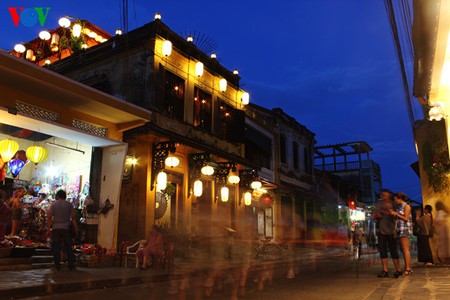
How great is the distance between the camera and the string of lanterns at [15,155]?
12953mm

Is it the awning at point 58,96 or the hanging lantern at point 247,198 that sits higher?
the awning at point 58,96

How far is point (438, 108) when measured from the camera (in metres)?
9.52

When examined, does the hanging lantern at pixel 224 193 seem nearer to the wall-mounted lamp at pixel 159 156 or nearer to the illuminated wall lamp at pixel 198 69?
the wall-mounted lamp at pixel 159 156

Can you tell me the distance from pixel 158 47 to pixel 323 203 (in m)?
20.8

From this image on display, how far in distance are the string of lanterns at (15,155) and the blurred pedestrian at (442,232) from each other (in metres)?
12.9

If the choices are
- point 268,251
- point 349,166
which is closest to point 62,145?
point 268,251

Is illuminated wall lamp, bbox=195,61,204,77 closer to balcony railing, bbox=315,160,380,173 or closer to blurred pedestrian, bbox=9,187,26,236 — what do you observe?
blurred pedestrian, bbox=9,187,26,236

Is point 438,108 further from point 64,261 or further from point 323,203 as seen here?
point 323,203

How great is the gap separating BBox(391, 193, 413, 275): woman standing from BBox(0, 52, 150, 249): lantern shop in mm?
8668

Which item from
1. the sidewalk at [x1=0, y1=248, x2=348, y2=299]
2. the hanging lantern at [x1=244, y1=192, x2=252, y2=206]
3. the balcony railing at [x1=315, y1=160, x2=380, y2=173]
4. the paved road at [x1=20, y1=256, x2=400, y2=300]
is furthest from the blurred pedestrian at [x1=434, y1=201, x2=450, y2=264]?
the balcony railing at [x1=315, y1=160, x2=380, y2=173]

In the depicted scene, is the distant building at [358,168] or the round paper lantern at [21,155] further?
the distant building at [358,168]

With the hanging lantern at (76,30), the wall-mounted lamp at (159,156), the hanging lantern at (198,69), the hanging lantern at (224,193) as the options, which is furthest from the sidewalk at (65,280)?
the hanging lantern at (76,30)

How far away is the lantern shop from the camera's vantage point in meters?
11.5

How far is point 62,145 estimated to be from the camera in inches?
624
